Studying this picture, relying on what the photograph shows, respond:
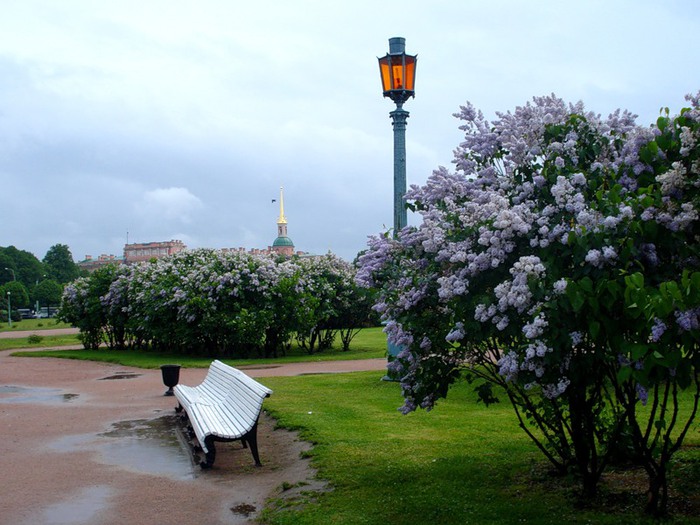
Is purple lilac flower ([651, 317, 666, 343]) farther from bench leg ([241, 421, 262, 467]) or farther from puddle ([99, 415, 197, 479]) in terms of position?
puddle ([99, 415, 197, 479])

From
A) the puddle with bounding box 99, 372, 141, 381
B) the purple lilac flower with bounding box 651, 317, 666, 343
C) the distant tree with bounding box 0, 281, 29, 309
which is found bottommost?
the puddle with bounding box 99, 372, 141, 381

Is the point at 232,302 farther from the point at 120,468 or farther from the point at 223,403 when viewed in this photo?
the point at 120,468

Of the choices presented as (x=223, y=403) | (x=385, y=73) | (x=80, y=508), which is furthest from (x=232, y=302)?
(x=80, y=508)

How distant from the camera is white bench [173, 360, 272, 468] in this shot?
8.50 meters

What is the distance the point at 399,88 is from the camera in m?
12.3

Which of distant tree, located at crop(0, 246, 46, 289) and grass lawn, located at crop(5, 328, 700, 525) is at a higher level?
distant tree, located at crop(0, 246, 46, 289)

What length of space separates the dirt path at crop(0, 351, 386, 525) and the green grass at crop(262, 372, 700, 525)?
45 cm

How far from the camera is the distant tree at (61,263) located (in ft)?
373

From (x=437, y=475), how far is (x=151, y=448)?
Result: 421cm

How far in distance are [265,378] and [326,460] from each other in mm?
8806

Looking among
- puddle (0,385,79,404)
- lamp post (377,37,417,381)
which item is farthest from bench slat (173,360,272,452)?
puddle (0,385,79,404)

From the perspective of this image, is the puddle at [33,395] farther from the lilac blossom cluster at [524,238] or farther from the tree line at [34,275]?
the tree line at [34,275]

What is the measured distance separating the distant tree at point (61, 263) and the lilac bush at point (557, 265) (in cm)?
11490

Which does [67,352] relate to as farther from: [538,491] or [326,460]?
[538,491]
